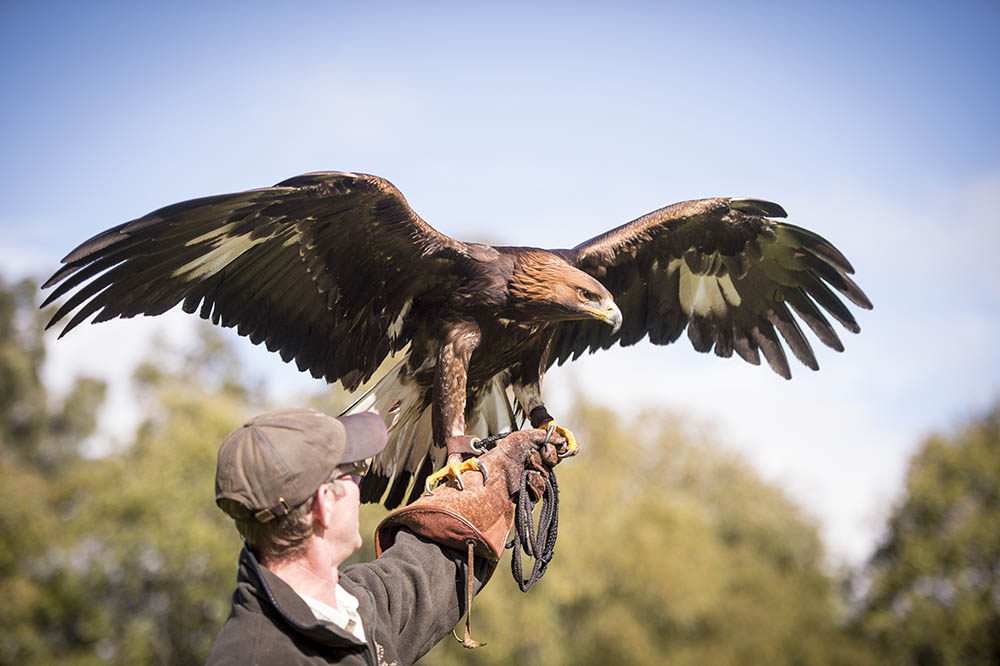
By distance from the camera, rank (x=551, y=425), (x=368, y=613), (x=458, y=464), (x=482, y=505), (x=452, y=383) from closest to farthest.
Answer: (x=368, y=613) → (x=482, y=505) → (x=458, y=464) → (x=551, y=425) → (x=452, y=383)

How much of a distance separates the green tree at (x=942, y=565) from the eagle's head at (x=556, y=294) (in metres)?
25.1

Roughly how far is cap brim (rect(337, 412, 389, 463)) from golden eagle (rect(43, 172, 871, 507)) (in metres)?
1.38

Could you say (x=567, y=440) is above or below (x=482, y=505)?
above

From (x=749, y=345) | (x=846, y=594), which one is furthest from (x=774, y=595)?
(x=749, y=345)

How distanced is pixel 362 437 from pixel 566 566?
80.6ft

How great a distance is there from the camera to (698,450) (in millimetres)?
43594

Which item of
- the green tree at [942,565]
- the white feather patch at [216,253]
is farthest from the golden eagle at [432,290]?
the green tree at [942,565]

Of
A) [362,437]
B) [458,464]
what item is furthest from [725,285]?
[362,437]

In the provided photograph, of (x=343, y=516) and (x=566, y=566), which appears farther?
(x=566, y=566)

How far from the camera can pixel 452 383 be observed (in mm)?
4062

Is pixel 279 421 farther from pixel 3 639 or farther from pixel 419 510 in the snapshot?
pixel 3 639

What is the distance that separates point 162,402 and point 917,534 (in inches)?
891

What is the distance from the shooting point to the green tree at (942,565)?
2500cm

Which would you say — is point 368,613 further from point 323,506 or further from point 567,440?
point 567,440
